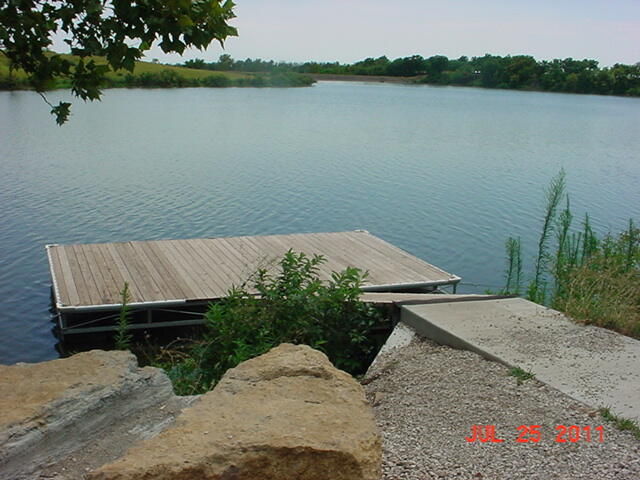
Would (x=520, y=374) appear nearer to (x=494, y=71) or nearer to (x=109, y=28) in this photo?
(x=109, y=28)

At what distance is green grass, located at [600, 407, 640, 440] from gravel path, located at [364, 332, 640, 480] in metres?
0.04

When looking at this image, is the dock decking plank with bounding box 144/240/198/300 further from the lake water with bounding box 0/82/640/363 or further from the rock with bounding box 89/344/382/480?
the rock with bounding box 89/344/382/480

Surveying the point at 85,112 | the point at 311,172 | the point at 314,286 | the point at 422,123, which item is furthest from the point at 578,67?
the point at 314,286

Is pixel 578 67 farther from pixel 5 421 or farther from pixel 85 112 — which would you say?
pixel 5 421

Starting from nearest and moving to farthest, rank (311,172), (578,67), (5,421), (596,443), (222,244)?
(5,421) < (596,443) < (222,244) < (311,172) < (578,67)

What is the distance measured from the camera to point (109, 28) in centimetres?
372

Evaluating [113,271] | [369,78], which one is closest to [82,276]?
[113,271]

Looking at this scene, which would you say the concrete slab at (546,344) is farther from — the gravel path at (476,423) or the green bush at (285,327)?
the green bush at (285,327)

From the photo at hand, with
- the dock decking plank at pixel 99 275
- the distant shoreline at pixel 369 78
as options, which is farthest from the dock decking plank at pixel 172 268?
the distant shoreline at pixel 369 78

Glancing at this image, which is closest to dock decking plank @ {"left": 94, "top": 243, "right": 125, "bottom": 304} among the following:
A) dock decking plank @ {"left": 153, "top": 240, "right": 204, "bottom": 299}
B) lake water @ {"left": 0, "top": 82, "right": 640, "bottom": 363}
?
dock decking plank @ {"left": 153, "top": 240, "right": 204, "bottom": 299}

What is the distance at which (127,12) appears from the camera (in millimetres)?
3666

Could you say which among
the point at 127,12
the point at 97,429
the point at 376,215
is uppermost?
the point at 127,12

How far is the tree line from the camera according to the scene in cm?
7644

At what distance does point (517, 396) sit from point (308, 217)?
11839mm
